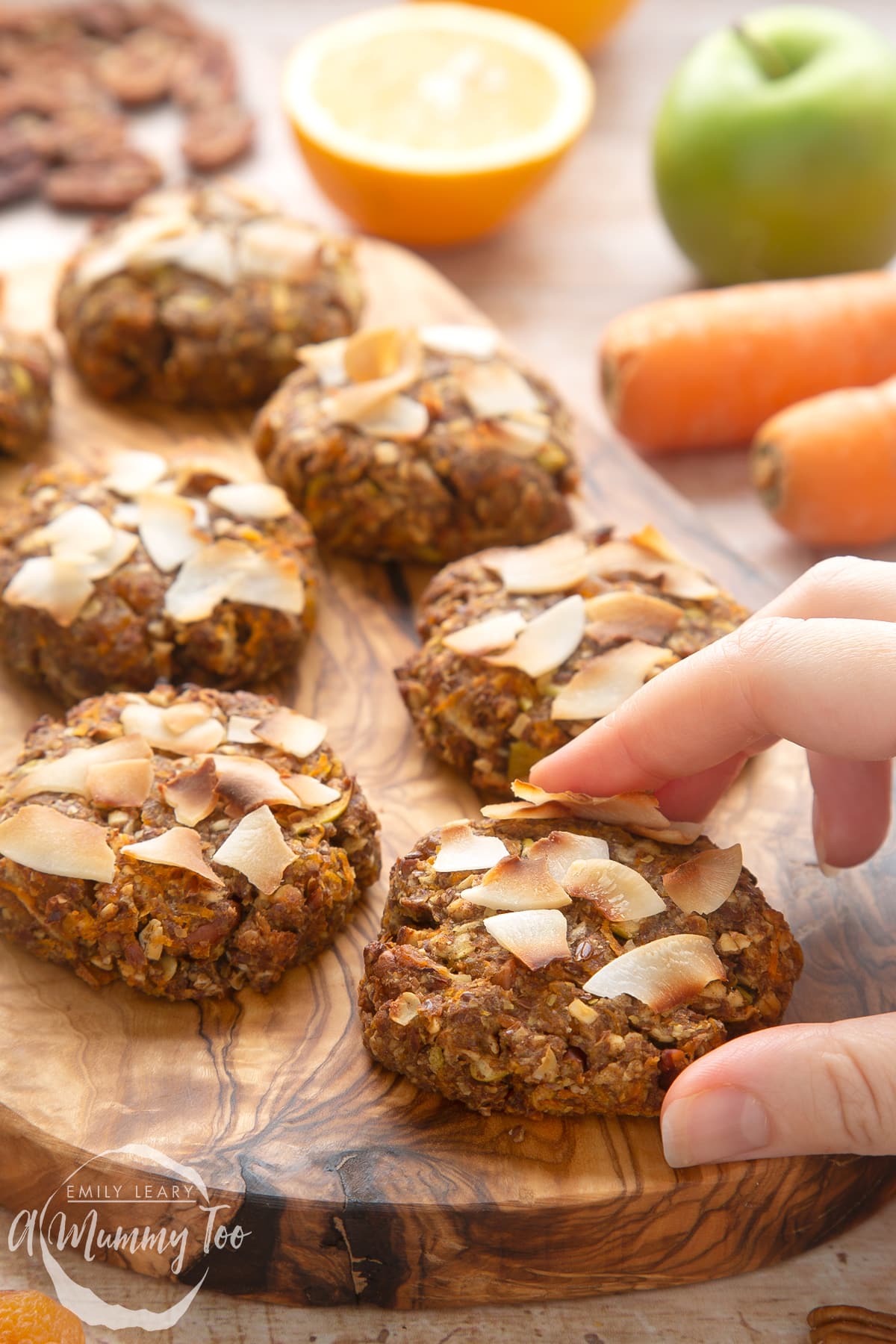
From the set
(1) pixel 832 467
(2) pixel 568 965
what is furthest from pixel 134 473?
(1) pixel 832 467

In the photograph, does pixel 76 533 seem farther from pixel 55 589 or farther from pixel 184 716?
pixel 184 716

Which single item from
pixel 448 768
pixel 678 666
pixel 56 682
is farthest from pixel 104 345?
pixel 678 666

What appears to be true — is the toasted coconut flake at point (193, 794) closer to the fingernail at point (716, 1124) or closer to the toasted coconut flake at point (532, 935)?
the toasted coconut flake at point (532, 935)

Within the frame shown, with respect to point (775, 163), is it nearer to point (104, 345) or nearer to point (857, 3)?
point (104, 345)

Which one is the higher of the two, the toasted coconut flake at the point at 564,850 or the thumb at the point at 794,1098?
the toasted coconut flake at the point at 564,850

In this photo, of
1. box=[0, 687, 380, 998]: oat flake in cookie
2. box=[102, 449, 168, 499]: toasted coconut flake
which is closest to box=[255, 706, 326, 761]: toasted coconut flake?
box=[0, 687, 380, 998]: oat flake in cookie

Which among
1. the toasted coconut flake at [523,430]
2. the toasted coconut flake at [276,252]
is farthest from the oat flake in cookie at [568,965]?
the toasted coconut flake at [276,252]
